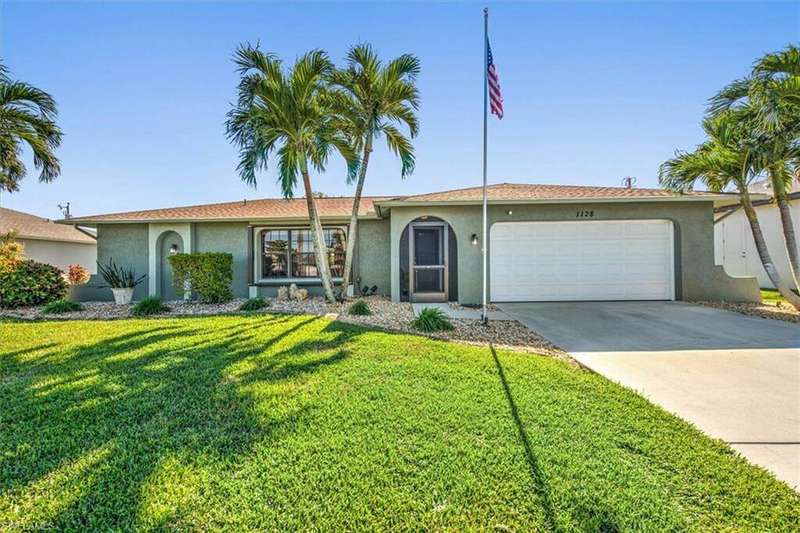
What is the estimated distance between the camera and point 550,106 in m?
11.5

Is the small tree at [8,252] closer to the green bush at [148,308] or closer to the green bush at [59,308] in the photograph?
the green bush at [59,308]

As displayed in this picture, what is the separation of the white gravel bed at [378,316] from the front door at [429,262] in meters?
1.20

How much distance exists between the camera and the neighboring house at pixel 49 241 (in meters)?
17.1

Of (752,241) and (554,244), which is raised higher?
(752,241)

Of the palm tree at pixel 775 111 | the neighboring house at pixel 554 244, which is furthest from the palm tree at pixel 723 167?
the neighboring house at pixel 554 244

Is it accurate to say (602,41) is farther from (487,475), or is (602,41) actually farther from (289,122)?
(487,475)

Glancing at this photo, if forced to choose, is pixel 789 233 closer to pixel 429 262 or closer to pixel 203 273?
pixel 429 262

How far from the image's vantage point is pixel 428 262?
37.9 ft

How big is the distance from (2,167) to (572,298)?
58.6 feet

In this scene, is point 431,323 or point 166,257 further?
point 166,257

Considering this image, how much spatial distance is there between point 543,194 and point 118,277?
1376 cm

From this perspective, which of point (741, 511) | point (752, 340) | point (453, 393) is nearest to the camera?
point (741, 511)

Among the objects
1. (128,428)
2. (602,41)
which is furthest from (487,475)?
(602,41)

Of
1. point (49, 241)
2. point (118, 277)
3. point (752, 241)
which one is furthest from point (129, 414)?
point (49, 241)
